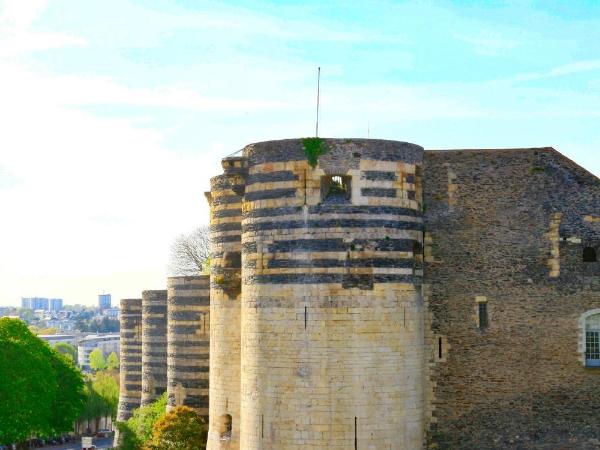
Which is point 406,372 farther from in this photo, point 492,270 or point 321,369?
point 492,270

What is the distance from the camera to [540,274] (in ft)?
100

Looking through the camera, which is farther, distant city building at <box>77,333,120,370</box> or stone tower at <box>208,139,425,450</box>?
distant city building at <box>77,333,120,370</box>

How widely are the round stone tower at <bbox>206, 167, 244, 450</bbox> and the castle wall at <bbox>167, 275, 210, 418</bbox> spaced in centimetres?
380

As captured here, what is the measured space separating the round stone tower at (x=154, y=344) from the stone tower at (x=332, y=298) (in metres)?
14.6

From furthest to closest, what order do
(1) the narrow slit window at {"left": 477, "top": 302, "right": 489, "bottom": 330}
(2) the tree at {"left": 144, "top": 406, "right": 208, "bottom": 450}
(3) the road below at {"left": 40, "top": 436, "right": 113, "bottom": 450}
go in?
1. (3) the road below at {"left": 40, "top": 436, "right": 113, "bottom": 450}
2. (2) the tree at {"left": 144, "top": 406, "right": 208, "bottom": 450}
3. (1) the narrow slit window at {"left": 477, "top": 302, "right": 489, "bottom": 330}

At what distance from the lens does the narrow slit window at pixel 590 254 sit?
30.5m

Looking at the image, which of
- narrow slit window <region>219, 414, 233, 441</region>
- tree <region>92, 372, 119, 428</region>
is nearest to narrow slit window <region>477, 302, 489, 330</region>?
narrow slit window <region>219, 414, 233, 441</region>

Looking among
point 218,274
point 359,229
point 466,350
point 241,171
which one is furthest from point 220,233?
point 466,350

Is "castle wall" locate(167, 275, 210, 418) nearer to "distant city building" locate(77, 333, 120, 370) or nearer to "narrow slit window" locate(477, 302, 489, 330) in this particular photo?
"narrow slit window" locate(477, 302, 489, 330)

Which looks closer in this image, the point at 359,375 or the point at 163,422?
the point at 359,375

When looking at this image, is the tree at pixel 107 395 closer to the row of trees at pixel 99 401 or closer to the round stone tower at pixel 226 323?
the row of trees at pixel 99 401

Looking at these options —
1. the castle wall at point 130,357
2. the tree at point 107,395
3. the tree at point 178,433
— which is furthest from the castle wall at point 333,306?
the tree at point 107,395

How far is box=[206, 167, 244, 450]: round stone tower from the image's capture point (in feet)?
105

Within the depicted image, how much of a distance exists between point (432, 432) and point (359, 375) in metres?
4.09
